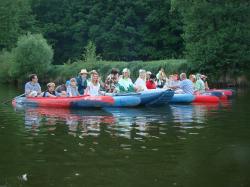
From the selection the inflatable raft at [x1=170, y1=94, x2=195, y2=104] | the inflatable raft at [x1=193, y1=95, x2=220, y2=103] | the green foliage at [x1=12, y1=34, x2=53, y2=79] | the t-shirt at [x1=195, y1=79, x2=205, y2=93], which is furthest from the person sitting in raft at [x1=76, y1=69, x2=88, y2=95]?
the green foliage at [x1=12, y1=34, x2=53, y2=79]

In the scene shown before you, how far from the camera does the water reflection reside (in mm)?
13164

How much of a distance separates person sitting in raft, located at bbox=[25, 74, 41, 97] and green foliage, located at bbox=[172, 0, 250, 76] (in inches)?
679

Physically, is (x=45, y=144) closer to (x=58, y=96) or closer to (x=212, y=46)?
(x=58, y=96)

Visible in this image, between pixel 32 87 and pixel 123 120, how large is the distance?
21.8 ft

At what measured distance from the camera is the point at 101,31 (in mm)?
58094

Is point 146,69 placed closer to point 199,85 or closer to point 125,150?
point 199,85

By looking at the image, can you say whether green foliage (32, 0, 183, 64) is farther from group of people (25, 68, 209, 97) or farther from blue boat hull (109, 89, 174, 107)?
blue boat hull (109, 89, 174, 107)

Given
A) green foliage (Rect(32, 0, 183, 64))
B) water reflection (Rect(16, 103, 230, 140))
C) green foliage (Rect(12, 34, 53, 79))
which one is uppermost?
green foliage (Rect(32, 0, 183, 64))

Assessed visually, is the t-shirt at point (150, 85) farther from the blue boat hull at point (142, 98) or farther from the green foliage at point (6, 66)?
the green foliage at point (6, 66)

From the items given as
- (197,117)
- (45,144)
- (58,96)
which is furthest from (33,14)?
(45,144)

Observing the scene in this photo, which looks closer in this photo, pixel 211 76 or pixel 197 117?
pixel 197 117

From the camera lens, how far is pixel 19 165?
362 inches

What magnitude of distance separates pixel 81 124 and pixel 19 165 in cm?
554

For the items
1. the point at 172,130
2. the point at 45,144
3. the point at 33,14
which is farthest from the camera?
the point at 33,14
